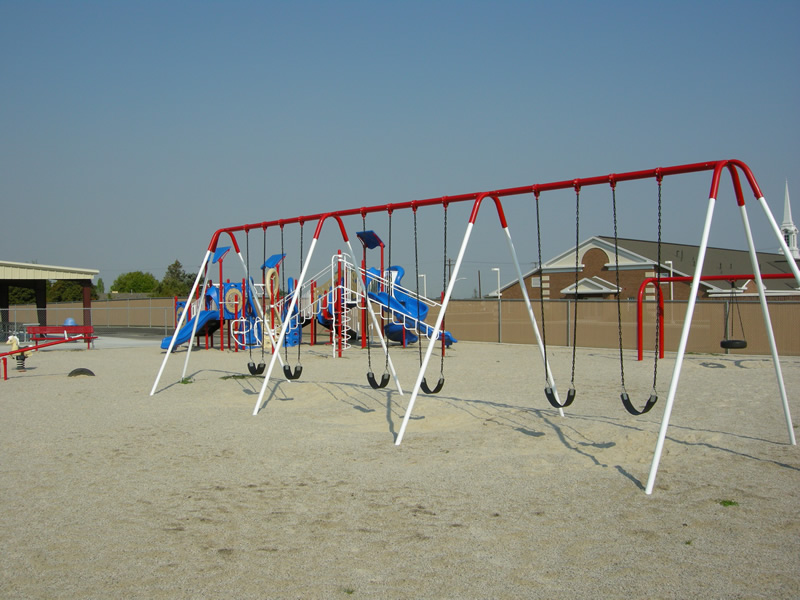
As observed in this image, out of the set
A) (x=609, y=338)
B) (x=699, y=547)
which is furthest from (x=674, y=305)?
(x=699, y=547)

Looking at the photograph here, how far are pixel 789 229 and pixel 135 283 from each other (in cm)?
8172

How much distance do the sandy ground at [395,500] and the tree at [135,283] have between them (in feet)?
301

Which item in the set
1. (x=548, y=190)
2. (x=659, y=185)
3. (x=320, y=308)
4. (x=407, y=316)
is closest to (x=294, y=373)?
(x=548, y=190)

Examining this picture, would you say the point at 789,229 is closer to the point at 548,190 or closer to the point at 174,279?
the point at 548,190

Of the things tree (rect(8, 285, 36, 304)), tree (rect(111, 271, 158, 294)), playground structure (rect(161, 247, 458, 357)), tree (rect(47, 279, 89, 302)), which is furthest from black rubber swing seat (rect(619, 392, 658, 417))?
tree (rect(111, 271, 158, 294))

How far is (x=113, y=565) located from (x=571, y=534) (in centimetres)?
285

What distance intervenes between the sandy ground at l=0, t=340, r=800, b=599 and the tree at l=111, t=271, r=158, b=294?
301ft

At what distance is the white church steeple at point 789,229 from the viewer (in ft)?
168

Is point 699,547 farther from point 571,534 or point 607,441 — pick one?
point 607,441

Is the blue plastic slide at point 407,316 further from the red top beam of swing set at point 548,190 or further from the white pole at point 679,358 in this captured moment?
the white pole at point 679,358

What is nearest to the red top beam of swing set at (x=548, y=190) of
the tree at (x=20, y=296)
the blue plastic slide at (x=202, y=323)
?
the blue plastic slide at (x=202, y=323)

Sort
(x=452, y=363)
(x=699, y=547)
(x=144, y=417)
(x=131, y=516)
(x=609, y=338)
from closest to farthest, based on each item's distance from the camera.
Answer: (x=699, y=547) < (x=131, y=516) < (x=144, y=417) < (x=452, y=363) < (x=609, y=338)

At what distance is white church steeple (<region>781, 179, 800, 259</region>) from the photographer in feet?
168

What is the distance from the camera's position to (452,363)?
16688 mm
